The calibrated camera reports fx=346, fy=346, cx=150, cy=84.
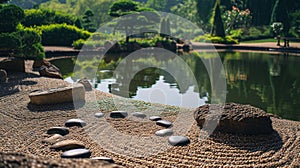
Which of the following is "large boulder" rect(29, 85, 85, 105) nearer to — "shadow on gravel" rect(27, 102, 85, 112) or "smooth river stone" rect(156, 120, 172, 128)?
"shadow on gravel" rect(27, 102, 85, 112)

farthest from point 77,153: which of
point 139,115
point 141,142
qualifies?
point 139,115

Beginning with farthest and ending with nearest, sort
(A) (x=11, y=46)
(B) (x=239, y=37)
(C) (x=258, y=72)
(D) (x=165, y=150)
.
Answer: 1. (B) (x=239, y=37)
2. (C) (x=258, y=72)
3. (A) (x=11, y=46)
4. (D) (x=165, y=150)

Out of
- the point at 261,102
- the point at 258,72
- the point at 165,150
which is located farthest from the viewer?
the point at 258,72

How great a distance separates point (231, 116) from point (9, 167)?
4.13m

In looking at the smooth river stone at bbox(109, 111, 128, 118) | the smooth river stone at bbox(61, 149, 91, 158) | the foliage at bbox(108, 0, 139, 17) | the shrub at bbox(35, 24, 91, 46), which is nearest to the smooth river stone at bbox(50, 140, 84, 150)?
the smooth river stone at bbox(61, 149, 91, 158)

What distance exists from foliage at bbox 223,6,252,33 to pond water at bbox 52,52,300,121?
17.6 metres

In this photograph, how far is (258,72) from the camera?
15.2m

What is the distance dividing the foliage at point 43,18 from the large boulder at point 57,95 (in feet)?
67.5

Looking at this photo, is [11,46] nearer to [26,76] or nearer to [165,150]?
[26,76]

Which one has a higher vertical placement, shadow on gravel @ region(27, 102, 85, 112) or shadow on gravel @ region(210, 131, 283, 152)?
shadow on gravel @ region(27, 102, 85, 112)

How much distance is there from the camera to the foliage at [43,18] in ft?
88.7

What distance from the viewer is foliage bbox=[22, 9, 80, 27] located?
27031 millimetres

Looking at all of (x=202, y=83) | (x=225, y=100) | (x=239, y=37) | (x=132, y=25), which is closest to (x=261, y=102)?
(x=225, y=100)

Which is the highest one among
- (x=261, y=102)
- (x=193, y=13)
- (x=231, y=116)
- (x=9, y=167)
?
(x=193, y=13)
